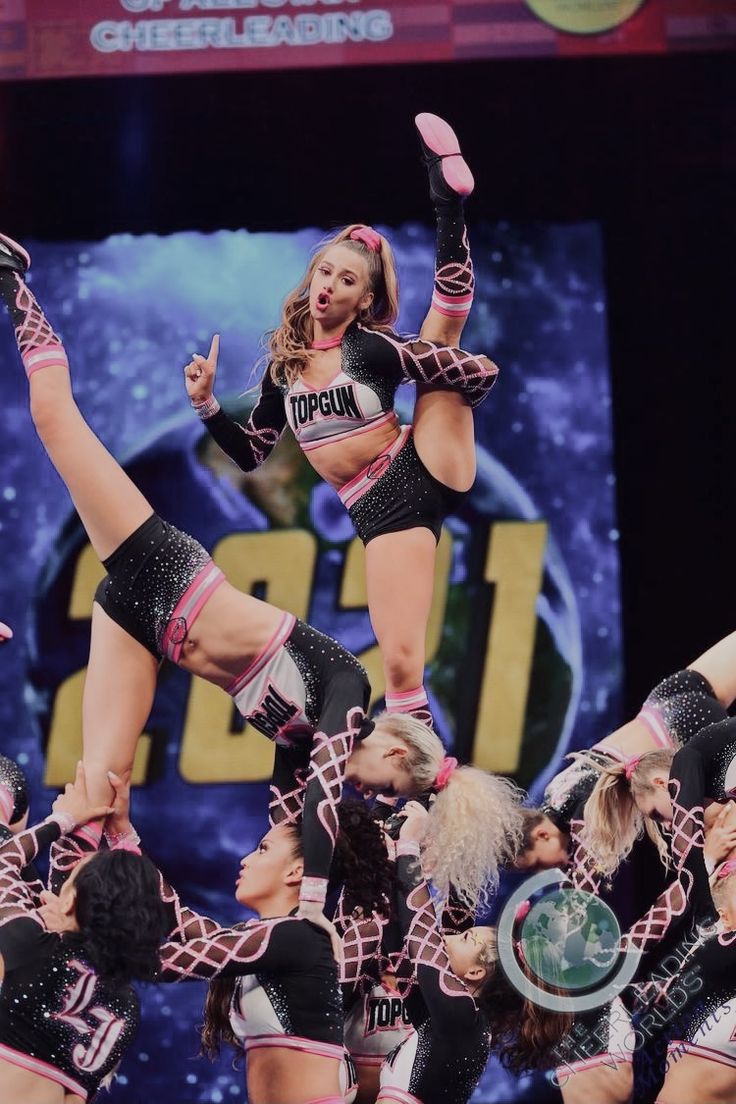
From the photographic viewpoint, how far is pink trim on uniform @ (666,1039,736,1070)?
4.33 m

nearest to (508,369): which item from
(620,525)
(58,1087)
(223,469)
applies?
(620,525)

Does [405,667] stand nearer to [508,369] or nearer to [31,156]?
[508,369]

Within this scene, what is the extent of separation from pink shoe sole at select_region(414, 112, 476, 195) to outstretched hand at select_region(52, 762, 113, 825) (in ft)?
6.61

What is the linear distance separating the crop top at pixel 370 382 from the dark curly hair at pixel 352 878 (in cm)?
122

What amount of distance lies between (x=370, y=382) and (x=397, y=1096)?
82.4 inches

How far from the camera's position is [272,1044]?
379 centimetres

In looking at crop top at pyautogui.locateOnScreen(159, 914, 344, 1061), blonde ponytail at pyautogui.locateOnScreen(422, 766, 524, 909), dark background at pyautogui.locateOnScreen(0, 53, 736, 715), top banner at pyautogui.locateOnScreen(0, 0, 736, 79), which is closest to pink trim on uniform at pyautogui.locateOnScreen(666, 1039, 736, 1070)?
blonde ponytail at pyautogui.locateOnScreen(422, 766, 524, 909)

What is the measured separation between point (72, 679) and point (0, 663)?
1.14 feet

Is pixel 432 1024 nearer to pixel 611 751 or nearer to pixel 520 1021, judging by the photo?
pixel 520 1021

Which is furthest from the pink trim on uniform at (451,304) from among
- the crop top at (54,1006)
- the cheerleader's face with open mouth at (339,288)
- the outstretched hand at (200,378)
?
the crop top at (54,1006)

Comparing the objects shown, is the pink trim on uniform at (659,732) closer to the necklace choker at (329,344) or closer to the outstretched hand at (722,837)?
the outstretched hand at (722,837)

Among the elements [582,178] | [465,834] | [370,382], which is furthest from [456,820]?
[582,178]

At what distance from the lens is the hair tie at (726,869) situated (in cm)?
450

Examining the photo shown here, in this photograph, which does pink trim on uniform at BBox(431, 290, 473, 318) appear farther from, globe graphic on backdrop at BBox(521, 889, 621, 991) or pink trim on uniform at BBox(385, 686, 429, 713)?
globe graphic on backdrop at BBox(521, 889, 621, 991)
